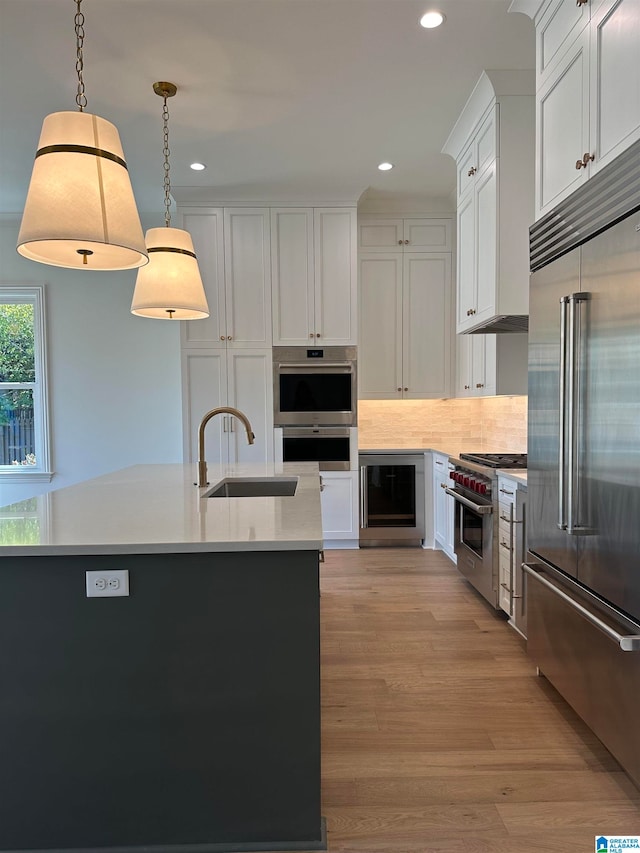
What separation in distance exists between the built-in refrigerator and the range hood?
76cm

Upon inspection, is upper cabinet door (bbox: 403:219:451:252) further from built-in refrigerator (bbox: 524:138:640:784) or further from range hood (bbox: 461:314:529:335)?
built-in refrigerator (bbox: 524:138:640:784)

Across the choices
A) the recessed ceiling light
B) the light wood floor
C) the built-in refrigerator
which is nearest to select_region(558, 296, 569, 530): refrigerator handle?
the built-in refrigerator

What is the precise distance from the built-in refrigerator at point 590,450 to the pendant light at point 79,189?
1.56 meters

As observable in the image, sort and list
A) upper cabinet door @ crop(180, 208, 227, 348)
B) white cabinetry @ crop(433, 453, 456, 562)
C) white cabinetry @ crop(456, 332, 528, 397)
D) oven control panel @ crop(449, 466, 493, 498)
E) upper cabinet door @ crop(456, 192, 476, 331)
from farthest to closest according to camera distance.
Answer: upper cabinet door @ crop(180, 208, 227, 348)
white cabinetry @ crop(433, 453, 456, 562)
white cabinetry @ crop(456, 332, 528, 397)
upper cabinet door @ crop(456, 192, 476, 331)
oven control panel @ crop(449, 466, 493, 498)

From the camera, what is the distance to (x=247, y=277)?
454 cm

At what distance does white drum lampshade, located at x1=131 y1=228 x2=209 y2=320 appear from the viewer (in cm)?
236

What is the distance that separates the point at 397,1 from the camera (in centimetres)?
236

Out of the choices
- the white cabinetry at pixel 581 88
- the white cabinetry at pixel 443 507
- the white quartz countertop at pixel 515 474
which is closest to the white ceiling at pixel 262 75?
the white cabinetry at pixel 581 88

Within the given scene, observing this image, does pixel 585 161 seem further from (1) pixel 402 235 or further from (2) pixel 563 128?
(1) pixel 402 235

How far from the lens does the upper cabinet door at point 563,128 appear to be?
2018mm

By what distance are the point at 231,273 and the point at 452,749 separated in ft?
12.4

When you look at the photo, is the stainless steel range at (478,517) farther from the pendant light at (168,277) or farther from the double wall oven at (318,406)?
the pendant light at (168,277)

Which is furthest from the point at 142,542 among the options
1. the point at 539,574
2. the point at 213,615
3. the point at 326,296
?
the point at 326,296

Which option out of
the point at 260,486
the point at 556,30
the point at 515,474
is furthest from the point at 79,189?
the point at 515,474
